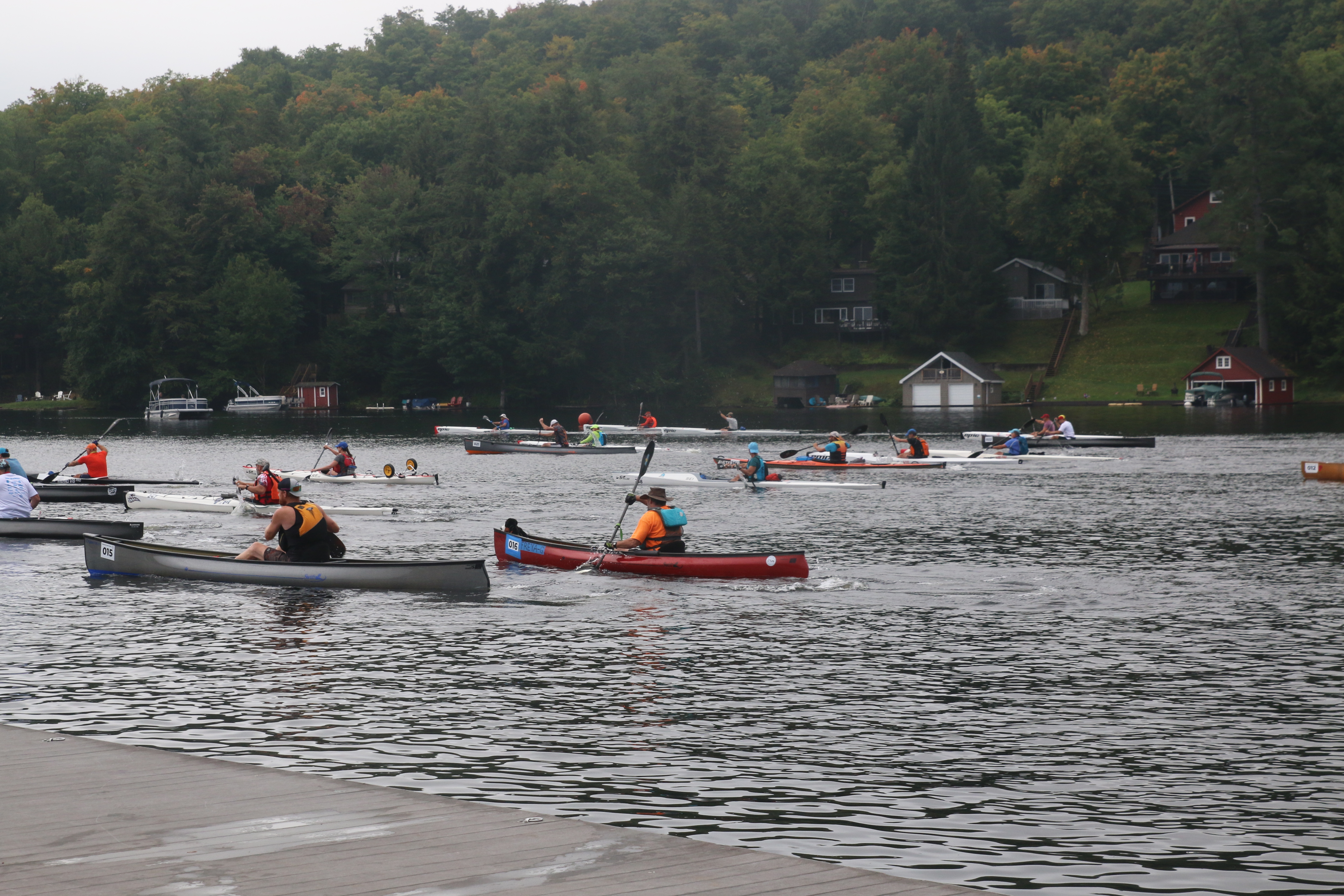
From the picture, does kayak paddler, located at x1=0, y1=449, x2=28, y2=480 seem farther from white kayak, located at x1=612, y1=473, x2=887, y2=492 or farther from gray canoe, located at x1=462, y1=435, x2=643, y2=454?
gray canoe, located at x1=462, y1=435, x2=643, y2=454

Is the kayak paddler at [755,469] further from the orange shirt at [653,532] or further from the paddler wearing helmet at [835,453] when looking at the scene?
the orange shirt at [653,532]

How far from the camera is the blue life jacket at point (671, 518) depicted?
25.7 metres

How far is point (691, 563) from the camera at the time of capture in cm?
2534

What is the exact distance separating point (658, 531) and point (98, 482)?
23731 mm

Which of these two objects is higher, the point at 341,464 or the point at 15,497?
the point at 341,464

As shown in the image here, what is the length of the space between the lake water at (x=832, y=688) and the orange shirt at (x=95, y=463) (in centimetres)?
907

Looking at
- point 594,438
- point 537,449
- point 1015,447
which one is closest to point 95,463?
point 537,449

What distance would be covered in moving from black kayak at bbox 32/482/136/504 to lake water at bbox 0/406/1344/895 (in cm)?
720

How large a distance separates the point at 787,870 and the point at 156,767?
19.4 feet

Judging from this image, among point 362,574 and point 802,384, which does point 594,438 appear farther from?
point 802,384

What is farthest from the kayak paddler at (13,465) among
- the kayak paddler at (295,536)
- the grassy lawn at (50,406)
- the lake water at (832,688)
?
the grassy lawn at (50,406)

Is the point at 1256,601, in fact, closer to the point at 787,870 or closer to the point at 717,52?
the point at 787,870

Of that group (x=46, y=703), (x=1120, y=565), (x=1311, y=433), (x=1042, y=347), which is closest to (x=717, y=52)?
(x=1042, y=347)

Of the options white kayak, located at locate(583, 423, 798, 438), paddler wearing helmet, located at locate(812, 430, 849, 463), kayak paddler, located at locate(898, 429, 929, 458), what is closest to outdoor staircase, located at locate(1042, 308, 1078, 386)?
white kayak, located at locate(583, 423, 798, 438)
